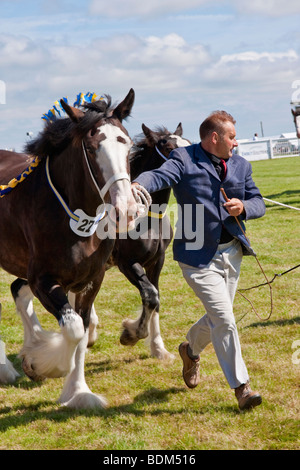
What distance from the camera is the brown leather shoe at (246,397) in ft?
13.7

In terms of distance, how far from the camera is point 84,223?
436 centimetres

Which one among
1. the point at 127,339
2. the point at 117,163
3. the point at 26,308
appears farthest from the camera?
the point at 26,308

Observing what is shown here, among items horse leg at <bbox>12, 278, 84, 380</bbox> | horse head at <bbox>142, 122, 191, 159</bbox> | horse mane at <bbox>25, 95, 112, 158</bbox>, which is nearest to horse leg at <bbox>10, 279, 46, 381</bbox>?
horse leg at <bbox>12, 278, 84, 380</bbox>

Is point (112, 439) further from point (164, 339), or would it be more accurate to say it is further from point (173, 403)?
point (164, 339)

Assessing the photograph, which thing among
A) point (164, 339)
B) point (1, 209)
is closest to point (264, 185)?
point (164, 339)

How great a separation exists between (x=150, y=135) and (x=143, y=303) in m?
1.71

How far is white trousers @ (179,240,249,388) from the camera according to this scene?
420cm

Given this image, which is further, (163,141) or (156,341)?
(163,141)

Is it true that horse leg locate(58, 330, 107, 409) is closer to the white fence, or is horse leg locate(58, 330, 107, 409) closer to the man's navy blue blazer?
the man's navy blue blazer

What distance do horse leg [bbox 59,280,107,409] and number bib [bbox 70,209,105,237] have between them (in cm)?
64

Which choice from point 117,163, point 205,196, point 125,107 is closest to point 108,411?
point 205,196

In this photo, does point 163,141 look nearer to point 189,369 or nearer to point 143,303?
point 143,303

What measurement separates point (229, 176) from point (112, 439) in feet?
6.47
